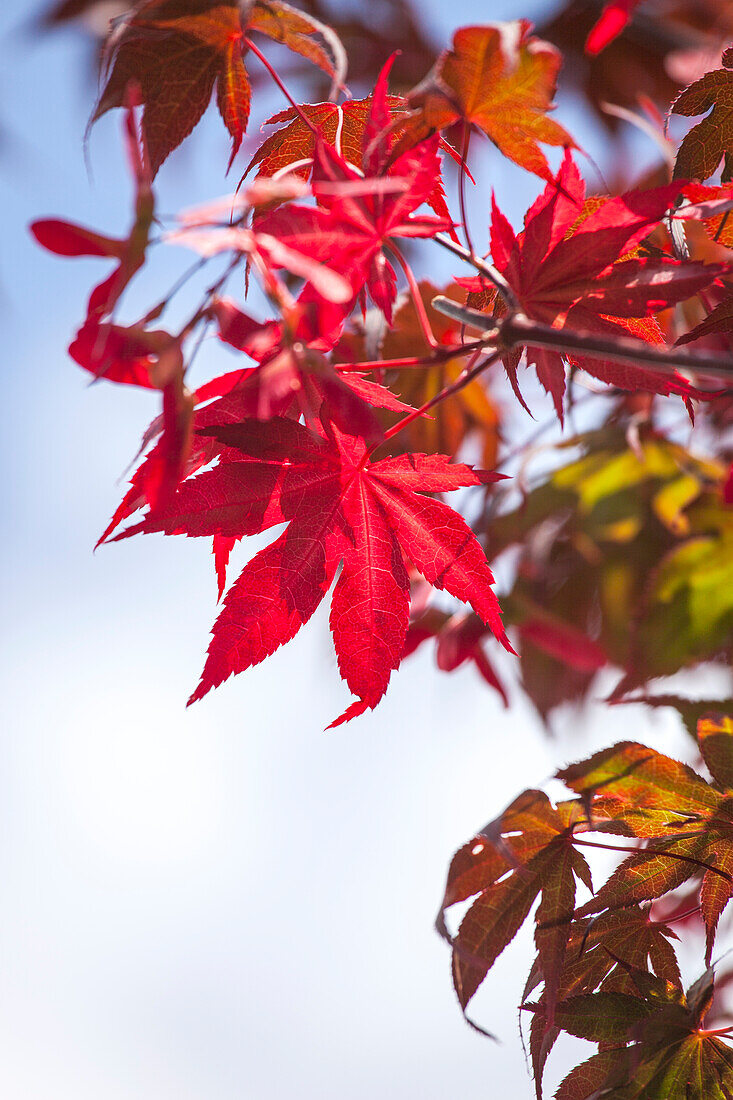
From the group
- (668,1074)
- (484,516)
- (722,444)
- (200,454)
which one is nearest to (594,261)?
(200,454)

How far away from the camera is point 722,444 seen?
1464mm

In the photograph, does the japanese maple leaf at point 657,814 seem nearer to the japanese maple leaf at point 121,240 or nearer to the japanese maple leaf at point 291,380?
the japanese maple leaf at point 291,380

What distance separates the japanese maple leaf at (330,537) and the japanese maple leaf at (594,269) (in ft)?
0.38

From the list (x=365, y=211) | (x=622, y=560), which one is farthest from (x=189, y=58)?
(x=622, y=560)

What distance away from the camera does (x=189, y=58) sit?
54cm

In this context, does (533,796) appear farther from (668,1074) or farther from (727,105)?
(727,105)

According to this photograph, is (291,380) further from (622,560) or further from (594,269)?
(622,560)

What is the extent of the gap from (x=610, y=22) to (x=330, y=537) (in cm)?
37

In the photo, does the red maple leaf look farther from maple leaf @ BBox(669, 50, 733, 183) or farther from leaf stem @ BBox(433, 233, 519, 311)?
maple leaf @ BBox(669, 50, 733, 183)

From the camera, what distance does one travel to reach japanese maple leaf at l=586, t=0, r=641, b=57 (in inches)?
19.3

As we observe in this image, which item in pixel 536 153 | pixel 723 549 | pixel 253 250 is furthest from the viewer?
pixel 723 549

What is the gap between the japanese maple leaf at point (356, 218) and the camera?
0.42 meters

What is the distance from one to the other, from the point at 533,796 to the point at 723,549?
0.66 metres

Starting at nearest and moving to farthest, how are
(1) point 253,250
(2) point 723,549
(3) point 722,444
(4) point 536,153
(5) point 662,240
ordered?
(1) point 253,250 < (4) point 536,153 < (5) point 662,240 < (2) point 723,549 < (3) point 722,444
